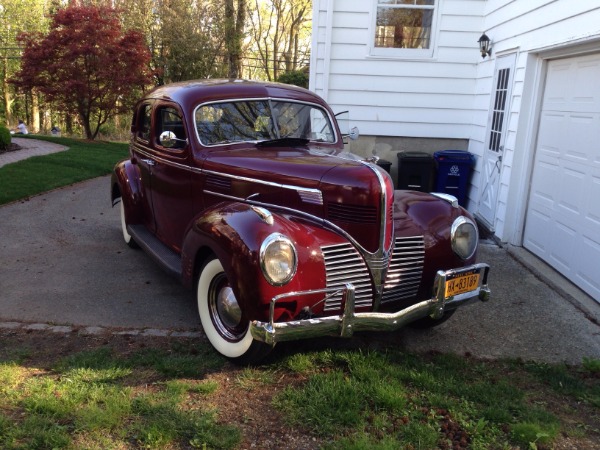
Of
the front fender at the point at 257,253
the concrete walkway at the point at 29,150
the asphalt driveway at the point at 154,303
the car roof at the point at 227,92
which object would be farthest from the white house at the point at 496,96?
the concrete walkway at the point at 29,150

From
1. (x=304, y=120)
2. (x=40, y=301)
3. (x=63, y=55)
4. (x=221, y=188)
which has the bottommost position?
(x=40, y=301)

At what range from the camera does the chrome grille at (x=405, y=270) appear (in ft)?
12.0

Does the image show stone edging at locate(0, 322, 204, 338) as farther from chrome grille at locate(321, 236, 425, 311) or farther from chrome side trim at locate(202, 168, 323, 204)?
chrome grille at locate(321, 236, 425, 311)

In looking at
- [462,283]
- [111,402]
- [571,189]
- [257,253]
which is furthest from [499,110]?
[111,402]

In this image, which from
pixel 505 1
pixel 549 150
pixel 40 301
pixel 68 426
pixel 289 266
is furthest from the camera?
pixel 505 1

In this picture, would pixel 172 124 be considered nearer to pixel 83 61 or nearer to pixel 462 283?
pixel 462 283

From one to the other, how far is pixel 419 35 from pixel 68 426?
7.76m

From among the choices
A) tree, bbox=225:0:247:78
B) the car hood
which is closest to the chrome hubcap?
the car hood

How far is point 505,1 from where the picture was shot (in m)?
7.29

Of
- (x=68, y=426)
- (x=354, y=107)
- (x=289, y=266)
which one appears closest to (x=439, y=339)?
(x=289, y=266)

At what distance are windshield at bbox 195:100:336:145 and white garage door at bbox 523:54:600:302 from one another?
291cm

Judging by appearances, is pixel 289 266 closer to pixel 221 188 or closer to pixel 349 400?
pixel 349 400

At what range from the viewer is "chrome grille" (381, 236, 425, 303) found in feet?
12.0

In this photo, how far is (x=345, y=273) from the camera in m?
3.39
